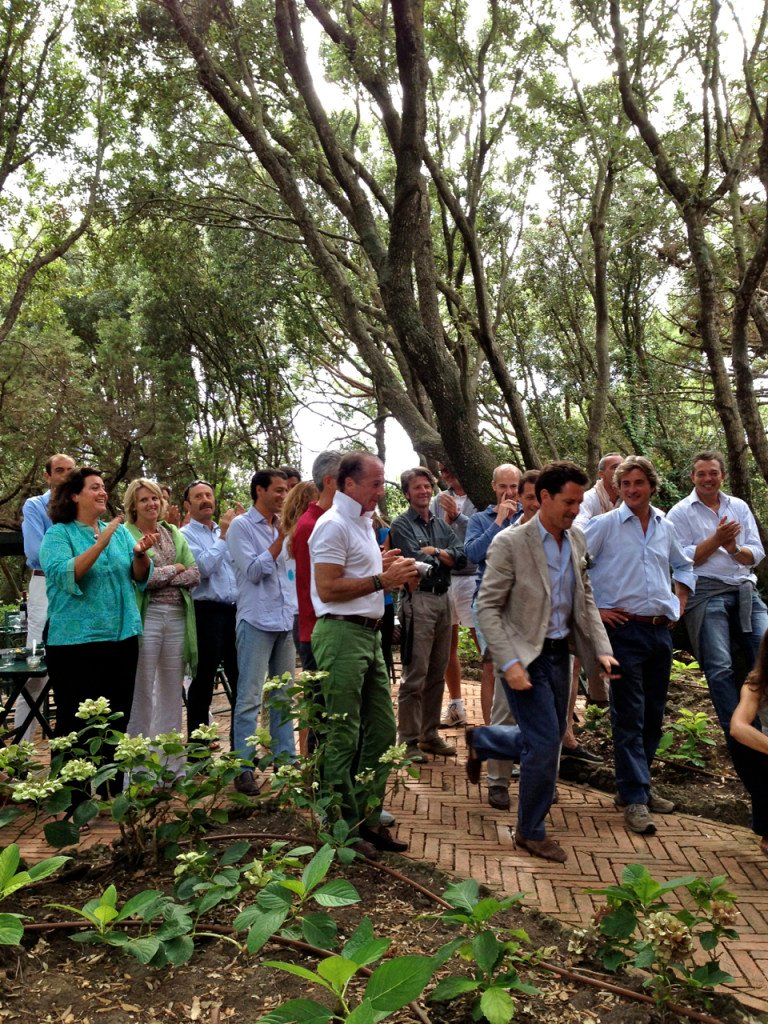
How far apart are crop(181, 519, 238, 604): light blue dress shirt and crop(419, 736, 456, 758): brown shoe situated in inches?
70.4

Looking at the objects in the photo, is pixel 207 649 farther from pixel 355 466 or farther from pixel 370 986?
pixel 370 986

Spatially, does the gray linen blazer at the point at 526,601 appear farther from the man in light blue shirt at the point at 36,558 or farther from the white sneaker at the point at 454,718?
the man in light blue shirt at the point at 36,558

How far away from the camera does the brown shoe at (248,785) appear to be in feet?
16.9

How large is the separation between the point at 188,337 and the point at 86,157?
7.73m

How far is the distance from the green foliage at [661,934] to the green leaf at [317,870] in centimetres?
92

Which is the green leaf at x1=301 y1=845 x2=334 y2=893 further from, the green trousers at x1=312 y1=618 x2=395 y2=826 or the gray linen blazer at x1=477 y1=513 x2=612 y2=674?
the gray linen blazer at x1=477 y1=513 x2=612 y2=674

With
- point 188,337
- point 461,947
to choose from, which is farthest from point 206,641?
point 188,337

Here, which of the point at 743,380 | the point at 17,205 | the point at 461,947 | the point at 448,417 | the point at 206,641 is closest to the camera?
the point at 461,947

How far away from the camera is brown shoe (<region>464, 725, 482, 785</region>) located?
483 cm

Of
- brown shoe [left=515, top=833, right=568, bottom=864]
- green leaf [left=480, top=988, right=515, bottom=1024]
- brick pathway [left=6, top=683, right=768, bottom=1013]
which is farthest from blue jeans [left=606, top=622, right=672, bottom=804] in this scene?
green leaf [left=480, top=988, right=515, bottom=1024]

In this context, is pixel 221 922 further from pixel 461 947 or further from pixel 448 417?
pixel 448 417

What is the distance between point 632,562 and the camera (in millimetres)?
5035

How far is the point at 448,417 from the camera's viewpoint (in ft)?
28.2

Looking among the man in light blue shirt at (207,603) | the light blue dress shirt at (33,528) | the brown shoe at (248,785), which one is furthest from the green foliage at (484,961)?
the light blue dress shirt at (33,528)
